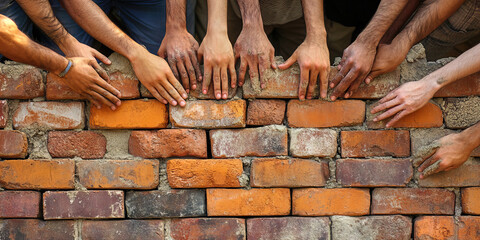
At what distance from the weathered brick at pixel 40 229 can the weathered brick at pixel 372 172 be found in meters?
1.17

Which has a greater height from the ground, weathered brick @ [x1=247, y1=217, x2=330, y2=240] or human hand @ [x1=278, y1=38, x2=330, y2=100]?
human hand @ [x1=278, y1=38, x2=330, y2=100]

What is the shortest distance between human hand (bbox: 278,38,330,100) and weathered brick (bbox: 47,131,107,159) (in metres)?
0.84

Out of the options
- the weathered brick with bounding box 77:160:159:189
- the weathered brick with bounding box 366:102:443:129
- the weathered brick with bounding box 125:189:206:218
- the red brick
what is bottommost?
the weathered brick with bounding box 125:189:206:218

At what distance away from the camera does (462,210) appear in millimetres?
1839

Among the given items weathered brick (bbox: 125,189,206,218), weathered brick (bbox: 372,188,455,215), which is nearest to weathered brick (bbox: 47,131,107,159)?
weathered brick (bbox: 125,189,206,218)

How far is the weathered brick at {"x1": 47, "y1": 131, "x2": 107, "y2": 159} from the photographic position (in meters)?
1.81

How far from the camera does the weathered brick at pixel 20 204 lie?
71.1 inches

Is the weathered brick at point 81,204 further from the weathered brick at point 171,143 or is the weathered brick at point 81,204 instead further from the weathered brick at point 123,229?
the weathered brick at point 171,143

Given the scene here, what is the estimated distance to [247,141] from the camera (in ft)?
5.94

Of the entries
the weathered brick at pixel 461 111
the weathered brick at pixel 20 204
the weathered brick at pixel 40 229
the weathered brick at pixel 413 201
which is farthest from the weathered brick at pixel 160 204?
the weathered brick at pixel 461 111

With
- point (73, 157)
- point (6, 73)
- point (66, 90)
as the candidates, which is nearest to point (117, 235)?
point (73, 157)

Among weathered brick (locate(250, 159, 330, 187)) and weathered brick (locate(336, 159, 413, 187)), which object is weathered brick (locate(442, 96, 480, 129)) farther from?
weathered brick (locate(250, 159, 330, 187))

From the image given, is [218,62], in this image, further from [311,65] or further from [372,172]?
[372,172]

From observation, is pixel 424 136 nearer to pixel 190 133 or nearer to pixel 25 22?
pixel 190 133
